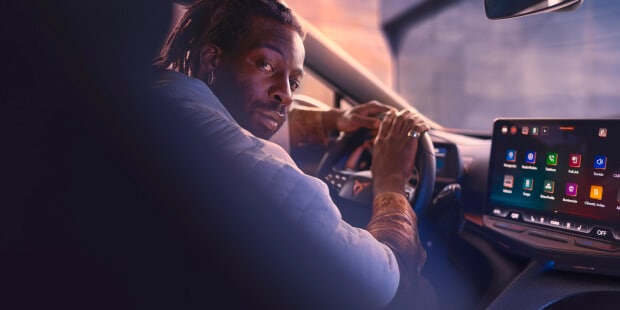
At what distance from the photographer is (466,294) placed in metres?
1.92

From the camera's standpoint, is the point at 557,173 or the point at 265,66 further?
the point at 557,173

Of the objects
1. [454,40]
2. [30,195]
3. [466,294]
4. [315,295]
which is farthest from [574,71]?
[30,195]

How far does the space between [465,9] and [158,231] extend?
230 inches

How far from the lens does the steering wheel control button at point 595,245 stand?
1325mm

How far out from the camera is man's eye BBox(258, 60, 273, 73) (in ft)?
3.49

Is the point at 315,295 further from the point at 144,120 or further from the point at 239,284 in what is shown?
the point at 144,120

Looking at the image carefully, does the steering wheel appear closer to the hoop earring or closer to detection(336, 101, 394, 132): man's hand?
detection(336, 101, 394, 132): man's hand

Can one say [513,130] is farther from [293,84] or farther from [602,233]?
[293,84]

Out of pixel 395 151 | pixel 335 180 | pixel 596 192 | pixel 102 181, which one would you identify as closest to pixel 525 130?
pixel 596 192

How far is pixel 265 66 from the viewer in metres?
1.07

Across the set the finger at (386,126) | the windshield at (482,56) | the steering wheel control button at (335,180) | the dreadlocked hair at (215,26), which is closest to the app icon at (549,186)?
the finger at (386,126)

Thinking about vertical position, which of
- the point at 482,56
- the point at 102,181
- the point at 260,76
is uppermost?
the point at 260,76

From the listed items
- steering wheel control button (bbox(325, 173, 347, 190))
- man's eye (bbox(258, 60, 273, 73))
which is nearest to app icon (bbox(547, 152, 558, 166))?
steering wheel control button (bbox(325, 173, 347, 190))

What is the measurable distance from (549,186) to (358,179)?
634 mm
